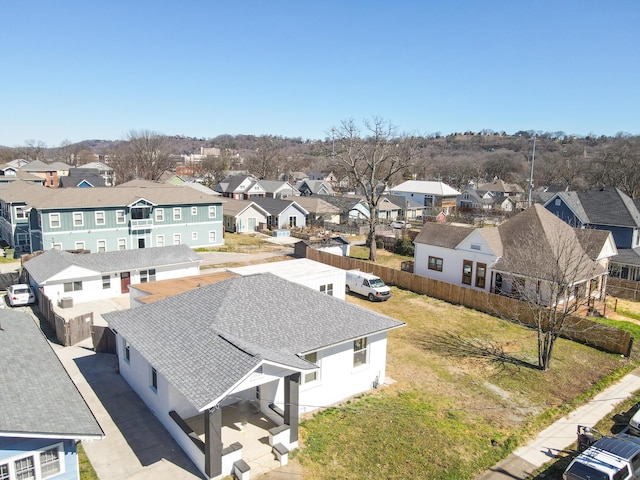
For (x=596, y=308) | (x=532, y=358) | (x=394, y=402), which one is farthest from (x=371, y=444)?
(x=596, y=308)

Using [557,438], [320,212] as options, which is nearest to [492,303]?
[557,438]

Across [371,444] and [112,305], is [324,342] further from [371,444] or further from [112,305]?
[112,305]

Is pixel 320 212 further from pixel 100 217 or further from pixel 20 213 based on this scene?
pixel 20 213

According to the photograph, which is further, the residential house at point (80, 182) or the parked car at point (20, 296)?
the residential house at point (80, 182)

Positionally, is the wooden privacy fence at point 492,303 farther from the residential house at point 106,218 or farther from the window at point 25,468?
the window at point 25,468

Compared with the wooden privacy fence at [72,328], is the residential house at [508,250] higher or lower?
higher

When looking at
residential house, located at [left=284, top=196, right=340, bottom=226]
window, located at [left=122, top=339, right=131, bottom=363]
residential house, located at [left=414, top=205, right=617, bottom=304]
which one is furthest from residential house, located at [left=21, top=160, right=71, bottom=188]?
window, located at [left=122, top=339, right=131, bottom=363]

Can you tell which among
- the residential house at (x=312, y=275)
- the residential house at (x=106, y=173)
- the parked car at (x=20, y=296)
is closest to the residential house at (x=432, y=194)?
the residential house at (x=312, y=275)
